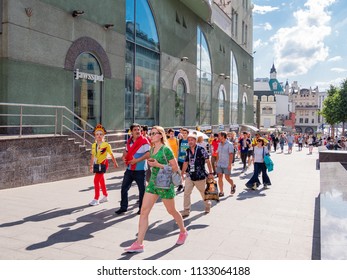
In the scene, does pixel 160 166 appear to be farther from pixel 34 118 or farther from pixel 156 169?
pixel 34 118

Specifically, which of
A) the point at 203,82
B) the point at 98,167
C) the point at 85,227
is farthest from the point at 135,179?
the point at 203,82

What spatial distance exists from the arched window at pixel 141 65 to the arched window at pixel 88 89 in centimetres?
222

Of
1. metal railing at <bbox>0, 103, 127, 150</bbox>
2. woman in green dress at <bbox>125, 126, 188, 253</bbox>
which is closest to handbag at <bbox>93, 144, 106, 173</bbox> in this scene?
woman in green dress at <bbox>125, 126, 188, 253</bbox>

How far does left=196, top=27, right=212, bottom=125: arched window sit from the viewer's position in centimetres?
2619

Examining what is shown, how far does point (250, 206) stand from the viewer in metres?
8.02

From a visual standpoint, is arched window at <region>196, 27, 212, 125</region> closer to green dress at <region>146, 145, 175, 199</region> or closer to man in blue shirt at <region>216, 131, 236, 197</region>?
man in blue shirt at <region>216, 131, 236, 197</region>

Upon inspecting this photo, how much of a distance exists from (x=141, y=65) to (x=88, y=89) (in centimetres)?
462

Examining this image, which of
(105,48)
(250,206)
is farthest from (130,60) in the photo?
(250,206)

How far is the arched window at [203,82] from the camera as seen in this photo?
26.2 metres

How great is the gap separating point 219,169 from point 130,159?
3154 mm

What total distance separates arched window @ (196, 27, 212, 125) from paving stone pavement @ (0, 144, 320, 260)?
17870mm

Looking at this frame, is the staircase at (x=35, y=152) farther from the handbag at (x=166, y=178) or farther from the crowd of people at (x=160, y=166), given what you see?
the handbag at (x=166, y=178)

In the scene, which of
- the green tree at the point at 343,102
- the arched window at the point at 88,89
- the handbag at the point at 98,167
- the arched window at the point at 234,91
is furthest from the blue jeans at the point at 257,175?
the green tree at the point at 343,102
